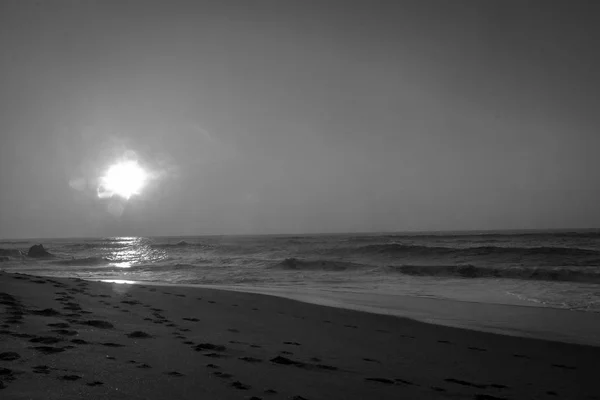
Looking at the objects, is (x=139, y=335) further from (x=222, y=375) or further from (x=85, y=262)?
(x=85, y=262)

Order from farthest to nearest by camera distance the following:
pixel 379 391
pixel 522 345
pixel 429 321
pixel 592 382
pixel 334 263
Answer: pixel 334 263, pixel 429 321, pixel 522 345, pixel 592 382, pixel 379 391

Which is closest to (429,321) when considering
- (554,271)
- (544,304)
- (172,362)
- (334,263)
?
(544,304)

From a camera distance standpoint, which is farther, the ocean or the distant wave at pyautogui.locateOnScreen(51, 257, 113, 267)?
the distant wave at pyautogui.locateOnScreen(51, 257, 113, 267)

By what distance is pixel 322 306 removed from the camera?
9.24m

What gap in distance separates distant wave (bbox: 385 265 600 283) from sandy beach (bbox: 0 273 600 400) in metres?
13.1

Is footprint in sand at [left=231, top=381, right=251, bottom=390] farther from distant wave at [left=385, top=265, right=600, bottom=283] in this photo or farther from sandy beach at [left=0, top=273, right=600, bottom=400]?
distant wave at [left=385, top=265, right=600, bottom=283]

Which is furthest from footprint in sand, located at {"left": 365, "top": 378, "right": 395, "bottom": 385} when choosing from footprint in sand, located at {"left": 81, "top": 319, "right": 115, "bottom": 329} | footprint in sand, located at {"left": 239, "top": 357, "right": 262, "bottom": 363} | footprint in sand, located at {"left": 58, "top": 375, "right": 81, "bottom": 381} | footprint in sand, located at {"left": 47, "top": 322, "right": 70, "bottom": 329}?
footprint in sand, located at {"left": 47, "top": 322, "right": 70, "bottom": 329}

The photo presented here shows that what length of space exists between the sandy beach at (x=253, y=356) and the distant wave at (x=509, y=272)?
13135 millimetres

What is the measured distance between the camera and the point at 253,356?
15.7 feet

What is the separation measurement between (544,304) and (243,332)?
7.82m

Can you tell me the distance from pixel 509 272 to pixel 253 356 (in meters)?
18.4

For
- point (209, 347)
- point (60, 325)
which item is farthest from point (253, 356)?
point (60, 325)

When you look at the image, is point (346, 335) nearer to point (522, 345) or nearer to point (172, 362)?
point (522, 345)

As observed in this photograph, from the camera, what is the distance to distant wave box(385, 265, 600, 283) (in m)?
17.6
